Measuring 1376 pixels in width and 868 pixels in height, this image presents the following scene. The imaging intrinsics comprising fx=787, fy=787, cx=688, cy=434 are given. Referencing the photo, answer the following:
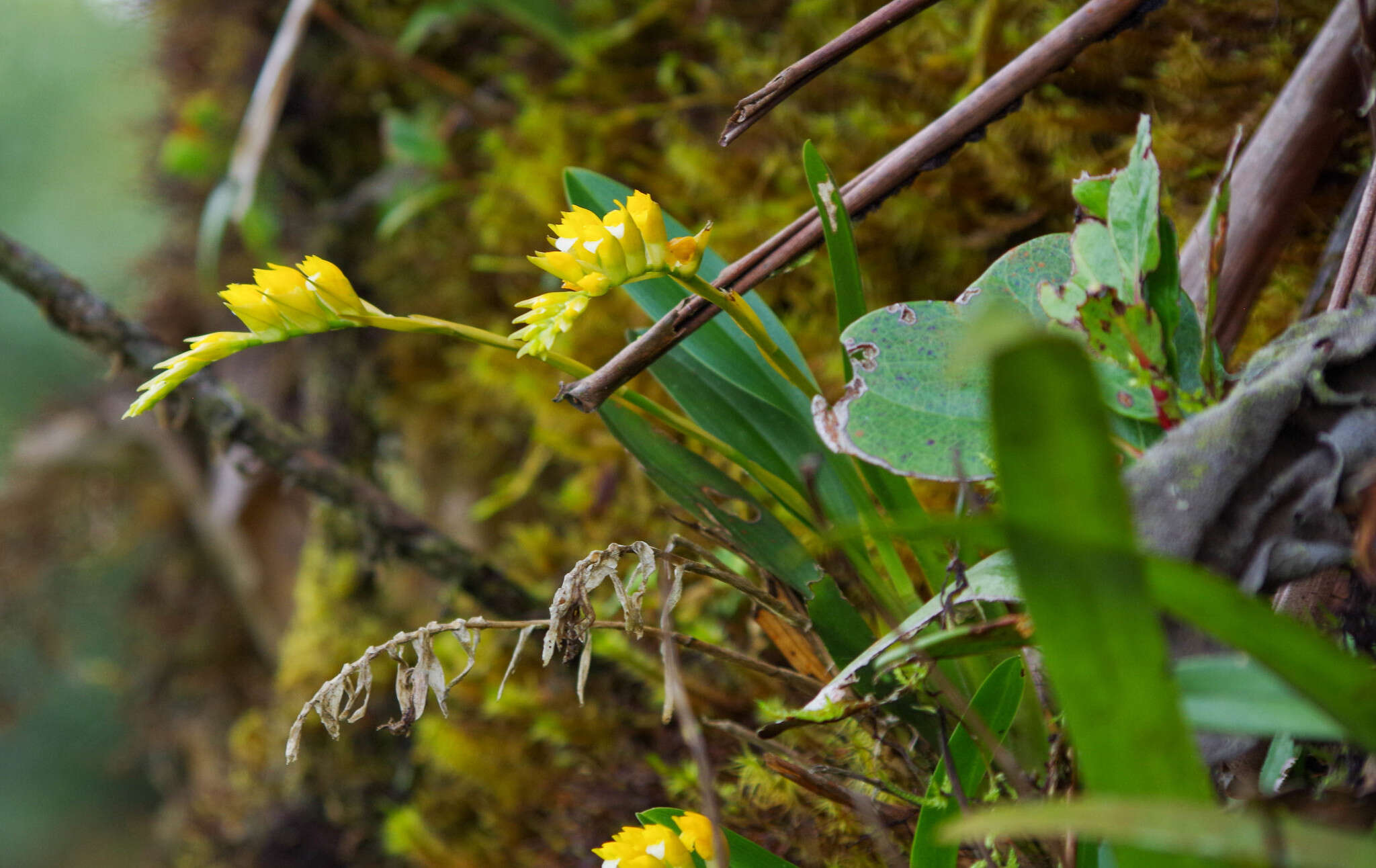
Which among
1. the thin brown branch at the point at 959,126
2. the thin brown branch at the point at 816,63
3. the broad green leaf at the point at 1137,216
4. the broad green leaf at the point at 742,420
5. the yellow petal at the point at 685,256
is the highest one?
the thin brown branch at the point at 816,63

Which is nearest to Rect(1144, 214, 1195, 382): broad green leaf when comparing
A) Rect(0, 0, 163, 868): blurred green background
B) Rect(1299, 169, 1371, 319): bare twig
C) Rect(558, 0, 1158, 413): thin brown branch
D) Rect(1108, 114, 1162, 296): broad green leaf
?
Rect(1108, 114, 1162, 296): broad green leaf

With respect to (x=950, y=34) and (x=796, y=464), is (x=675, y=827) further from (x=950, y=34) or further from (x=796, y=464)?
(x=950, y=34)

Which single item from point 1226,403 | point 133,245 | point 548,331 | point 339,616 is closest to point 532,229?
point 339,616

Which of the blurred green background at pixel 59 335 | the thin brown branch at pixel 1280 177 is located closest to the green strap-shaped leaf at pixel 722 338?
the thin brown branch at pixel 1280 177

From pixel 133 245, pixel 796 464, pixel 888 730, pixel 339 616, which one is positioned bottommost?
pixel 339 616

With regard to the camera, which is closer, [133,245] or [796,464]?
[796,464]

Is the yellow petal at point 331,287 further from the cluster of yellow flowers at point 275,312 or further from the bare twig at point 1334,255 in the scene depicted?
the bare twig at point 1334,255

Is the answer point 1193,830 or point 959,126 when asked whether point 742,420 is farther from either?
point 1193,830

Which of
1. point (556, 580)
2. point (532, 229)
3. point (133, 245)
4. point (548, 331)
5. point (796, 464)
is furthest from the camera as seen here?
point (133, 245)
